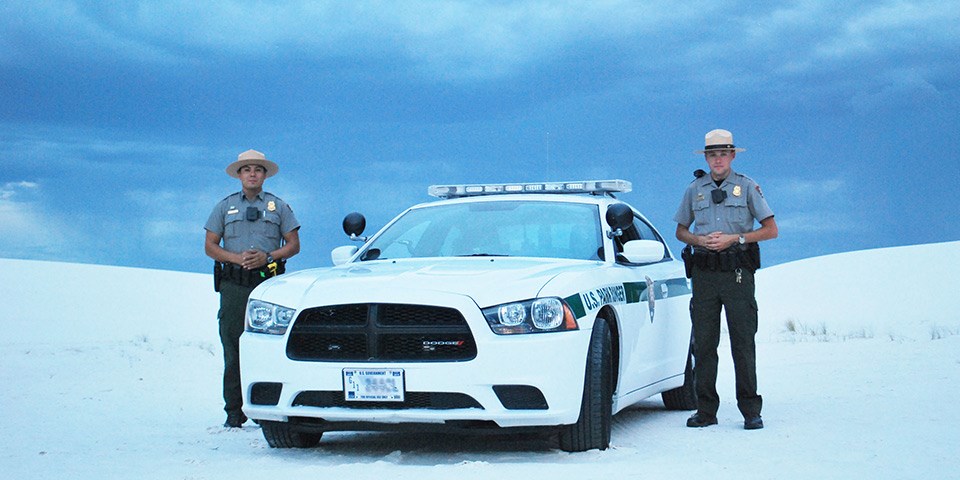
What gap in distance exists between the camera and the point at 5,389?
44.4 ft

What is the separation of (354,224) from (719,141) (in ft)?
9.45

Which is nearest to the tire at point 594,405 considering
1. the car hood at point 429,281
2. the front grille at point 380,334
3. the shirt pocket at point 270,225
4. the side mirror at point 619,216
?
A: the car hood at point 429,281

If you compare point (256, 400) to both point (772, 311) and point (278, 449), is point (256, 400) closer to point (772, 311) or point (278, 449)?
point (278, 449)

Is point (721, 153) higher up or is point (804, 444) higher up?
point (721, 153)

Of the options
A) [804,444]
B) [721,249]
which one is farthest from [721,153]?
[804,444]

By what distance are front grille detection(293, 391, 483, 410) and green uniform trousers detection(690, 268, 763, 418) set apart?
2.82 meters

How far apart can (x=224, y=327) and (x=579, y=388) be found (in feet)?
12.0

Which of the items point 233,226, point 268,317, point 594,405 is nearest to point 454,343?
point 594,405

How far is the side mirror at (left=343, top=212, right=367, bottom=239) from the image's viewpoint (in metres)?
9.15

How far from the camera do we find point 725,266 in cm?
902

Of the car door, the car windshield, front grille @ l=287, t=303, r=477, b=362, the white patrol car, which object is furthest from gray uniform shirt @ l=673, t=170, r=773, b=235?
front grille @ l=287, t=303, r=477, b=362

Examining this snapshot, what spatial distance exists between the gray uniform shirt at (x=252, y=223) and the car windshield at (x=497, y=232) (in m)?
1.15

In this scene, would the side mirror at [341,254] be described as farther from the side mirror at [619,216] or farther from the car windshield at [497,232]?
the side mirror at [619,216]

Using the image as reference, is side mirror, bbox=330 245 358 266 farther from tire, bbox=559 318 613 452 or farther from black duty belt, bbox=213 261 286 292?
tire, bbox=559 318 613 452
